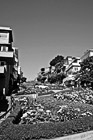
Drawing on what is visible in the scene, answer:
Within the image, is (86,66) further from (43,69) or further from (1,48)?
(43,69)

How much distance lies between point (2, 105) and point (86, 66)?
32.8m

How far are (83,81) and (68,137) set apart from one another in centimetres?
3419

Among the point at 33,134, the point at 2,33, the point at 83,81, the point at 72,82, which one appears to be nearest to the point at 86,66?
the point at 83,81

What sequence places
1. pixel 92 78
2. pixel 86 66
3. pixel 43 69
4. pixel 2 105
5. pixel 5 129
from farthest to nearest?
pixel 43 69
pixel 86 66
pixel 92 78
pixel 2 105
pixel 5 129

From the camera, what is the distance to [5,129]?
34.8 feet

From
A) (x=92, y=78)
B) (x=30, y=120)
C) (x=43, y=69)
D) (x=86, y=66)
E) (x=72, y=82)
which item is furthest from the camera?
(x=43, y=69)

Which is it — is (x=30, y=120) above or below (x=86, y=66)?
below

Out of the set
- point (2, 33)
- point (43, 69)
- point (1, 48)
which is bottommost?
point (43, 69)

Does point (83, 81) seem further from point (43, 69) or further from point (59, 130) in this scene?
point (43, 69)

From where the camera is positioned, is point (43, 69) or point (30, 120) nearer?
point (30, 120)

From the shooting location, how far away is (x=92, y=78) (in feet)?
141

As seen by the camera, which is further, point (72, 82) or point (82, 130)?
point (72, 82)

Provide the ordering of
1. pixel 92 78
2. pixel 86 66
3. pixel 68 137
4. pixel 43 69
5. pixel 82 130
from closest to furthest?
pixel 68 137, pixel 82 130, pixel 92 78, pixel 86 66, pixel 43 69

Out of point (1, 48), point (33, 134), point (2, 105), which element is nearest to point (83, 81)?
point (1, 48)
